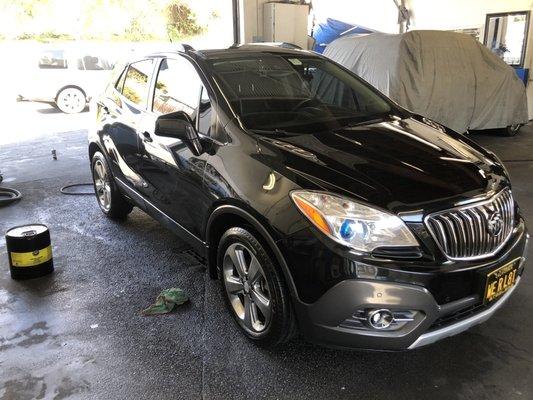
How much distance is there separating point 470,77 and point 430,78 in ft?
3.28

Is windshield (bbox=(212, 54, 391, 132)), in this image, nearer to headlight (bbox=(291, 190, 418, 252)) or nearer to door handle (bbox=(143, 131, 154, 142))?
door handle (bbox=(143, 131, 154, 142))

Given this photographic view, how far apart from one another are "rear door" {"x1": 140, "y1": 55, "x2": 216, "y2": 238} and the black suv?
0.05 feet

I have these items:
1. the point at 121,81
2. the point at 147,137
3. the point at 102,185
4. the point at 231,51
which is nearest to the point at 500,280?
the point at 231,51

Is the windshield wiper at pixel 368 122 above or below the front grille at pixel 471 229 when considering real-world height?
above

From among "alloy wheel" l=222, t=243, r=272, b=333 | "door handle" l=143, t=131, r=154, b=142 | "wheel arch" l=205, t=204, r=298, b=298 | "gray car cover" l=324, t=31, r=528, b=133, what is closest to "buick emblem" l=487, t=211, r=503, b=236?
"wheel arch" l=205, t=204, r=298, b=298

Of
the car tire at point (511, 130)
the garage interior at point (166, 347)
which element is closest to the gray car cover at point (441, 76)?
the car tire at point (511, 130)

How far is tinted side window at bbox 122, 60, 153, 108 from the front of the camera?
12.7 feet

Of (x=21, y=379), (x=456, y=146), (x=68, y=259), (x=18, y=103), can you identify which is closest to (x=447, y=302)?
(x=456, y=146)

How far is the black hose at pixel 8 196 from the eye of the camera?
5.58 metres

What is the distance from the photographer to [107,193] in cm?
489

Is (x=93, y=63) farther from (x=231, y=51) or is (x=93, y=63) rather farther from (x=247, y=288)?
(x=247, y=288)

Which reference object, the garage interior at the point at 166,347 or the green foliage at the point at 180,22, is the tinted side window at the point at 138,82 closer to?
the garage interior at the point at 166,347

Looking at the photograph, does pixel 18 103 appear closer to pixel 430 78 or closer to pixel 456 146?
pixel 430 78

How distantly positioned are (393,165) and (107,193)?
129 inches
